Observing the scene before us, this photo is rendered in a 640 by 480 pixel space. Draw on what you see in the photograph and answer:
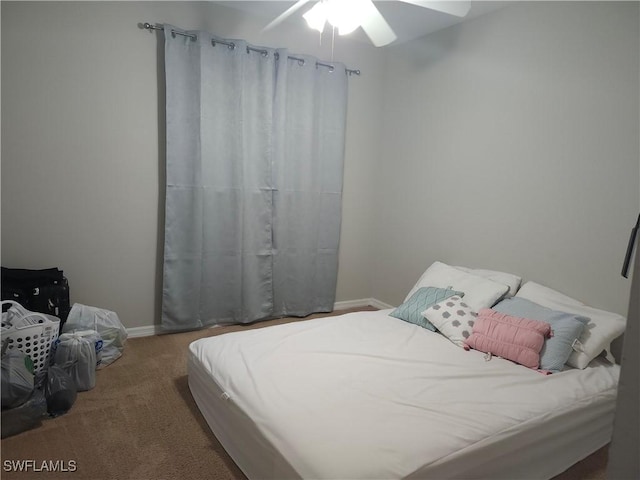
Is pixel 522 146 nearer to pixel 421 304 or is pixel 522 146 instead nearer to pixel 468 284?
pixel 468 284

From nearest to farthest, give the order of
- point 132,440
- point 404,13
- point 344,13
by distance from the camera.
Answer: point 132,440 → point 344,13 → point 404,13

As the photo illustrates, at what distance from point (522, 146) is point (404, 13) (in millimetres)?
1358

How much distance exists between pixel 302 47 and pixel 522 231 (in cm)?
235

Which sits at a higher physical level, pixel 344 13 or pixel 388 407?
pixel 344 13

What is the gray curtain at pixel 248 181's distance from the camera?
3.10 m

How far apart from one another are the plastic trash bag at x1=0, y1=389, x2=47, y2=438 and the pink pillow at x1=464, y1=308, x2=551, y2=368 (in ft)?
7.40

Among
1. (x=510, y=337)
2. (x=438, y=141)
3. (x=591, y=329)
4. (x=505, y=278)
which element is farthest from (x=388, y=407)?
(x=438, y=141)

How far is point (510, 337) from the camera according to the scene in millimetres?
2234

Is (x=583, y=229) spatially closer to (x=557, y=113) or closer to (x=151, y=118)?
(x=557, y=113)

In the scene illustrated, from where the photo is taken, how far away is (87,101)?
9.32 ft

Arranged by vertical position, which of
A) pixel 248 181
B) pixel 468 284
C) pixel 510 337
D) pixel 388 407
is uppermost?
pixel 248 181

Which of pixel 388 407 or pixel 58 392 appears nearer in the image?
pixel 388 407

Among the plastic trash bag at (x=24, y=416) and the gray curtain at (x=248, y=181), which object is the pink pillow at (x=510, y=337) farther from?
the plastic trash bag at (x=24, y=416)

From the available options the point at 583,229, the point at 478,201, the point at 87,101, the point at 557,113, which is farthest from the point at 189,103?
the point at 583,229
